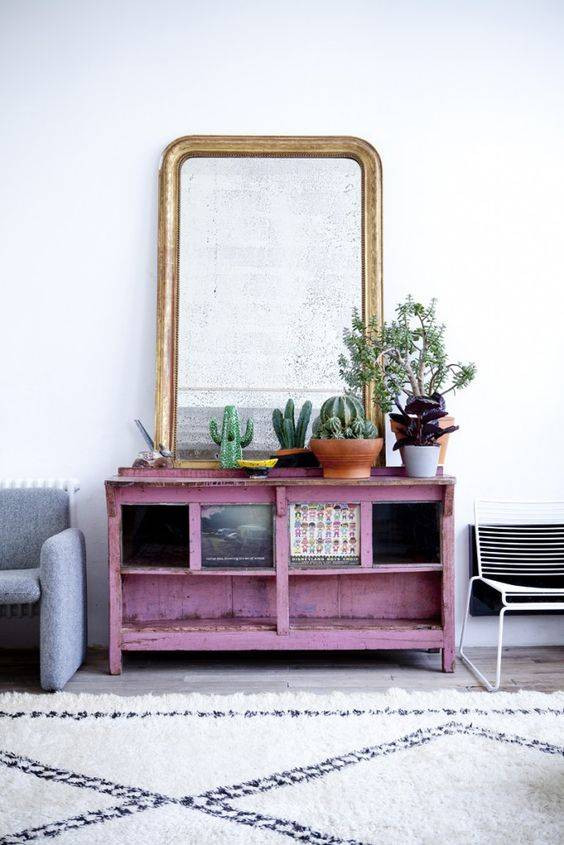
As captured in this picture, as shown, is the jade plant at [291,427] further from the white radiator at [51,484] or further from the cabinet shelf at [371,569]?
the white radiator at [51,484]

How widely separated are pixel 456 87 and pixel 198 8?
1.32 m

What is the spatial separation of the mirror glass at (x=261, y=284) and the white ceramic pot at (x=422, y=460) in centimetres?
56

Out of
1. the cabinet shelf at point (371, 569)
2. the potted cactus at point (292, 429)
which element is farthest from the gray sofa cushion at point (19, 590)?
the potted cactus at point (292, 429)

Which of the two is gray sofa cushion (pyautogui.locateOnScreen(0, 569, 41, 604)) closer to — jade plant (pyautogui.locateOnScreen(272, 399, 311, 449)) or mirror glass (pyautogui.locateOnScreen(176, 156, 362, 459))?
mirror glass (pyautogui.locateOnScreen(176, 156, 362, 459))

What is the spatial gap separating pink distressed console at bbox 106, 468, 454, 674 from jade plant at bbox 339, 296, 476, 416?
1.42 ft

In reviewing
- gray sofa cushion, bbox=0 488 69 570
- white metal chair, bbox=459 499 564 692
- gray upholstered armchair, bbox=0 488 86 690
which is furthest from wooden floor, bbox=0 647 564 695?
gray sofa cushion, bbox=0 488 69 570

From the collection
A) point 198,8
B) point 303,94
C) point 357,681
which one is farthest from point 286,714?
point 198,8

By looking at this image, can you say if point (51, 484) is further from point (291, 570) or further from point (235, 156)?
point (235, 156)

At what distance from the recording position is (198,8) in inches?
140

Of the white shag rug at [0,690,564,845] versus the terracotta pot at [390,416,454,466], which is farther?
the terracotta pot at [390,416,454,466]

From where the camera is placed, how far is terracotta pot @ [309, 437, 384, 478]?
303 cm

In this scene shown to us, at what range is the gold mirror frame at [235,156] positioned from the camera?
343 centimetres

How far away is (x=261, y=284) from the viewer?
3467mm

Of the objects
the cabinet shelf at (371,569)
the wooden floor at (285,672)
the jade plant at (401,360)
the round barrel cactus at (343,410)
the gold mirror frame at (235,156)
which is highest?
the gold mirror frame at (235,156)
